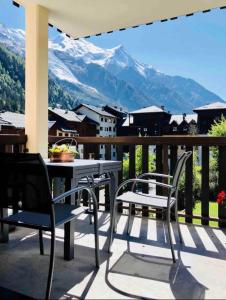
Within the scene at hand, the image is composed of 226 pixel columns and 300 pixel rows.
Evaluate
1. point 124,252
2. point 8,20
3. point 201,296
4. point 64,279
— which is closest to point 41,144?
point 124,252

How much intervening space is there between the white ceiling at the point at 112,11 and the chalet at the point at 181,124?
35872 mm

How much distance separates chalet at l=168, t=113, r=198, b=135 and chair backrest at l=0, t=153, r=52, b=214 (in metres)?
38.5

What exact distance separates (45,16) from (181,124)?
128ft

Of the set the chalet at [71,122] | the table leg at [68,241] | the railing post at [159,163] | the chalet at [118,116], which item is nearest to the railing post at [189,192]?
the railing post at [159,163]

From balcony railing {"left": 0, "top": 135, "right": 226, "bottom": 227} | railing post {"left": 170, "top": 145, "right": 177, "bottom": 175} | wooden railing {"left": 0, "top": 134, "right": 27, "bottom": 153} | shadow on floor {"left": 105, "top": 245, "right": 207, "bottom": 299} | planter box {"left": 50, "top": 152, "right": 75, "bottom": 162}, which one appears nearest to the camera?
shadow on floor {"left": 105, "top": 245, "right": 207, "bottom": 299}

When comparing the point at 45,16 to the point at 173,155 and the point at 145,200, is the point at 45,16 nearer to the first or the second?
the point at 173,155

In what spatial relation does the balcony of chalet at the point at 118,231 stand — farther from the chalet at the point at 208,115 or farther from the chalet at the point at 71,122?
the chalet at the point at 208,115

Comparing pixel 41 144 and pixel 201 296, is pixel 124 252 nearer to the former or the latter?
pixel 201 296

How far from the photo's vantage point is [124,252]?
2.51 m

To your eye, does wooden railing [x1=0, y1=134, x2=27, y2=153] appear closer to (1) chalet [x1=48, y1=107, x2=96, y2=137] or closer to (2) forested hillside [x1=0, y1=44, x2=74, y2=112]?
(2) forested hillside [x1=0, y1=44, x2=74, y2=112]

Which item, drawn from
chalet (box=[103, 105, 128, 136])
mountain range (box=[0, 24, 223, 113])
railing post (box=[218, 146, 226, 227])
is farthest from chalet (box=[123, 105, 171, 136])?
mountain range (box=[0, 24, 223, 113])

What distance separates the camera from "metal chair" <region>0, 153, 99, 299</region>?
171 centimetres

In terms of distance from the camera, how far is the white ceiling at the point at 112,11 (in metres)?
3.72

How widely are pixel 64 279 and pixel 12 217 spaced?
540 millimetres
